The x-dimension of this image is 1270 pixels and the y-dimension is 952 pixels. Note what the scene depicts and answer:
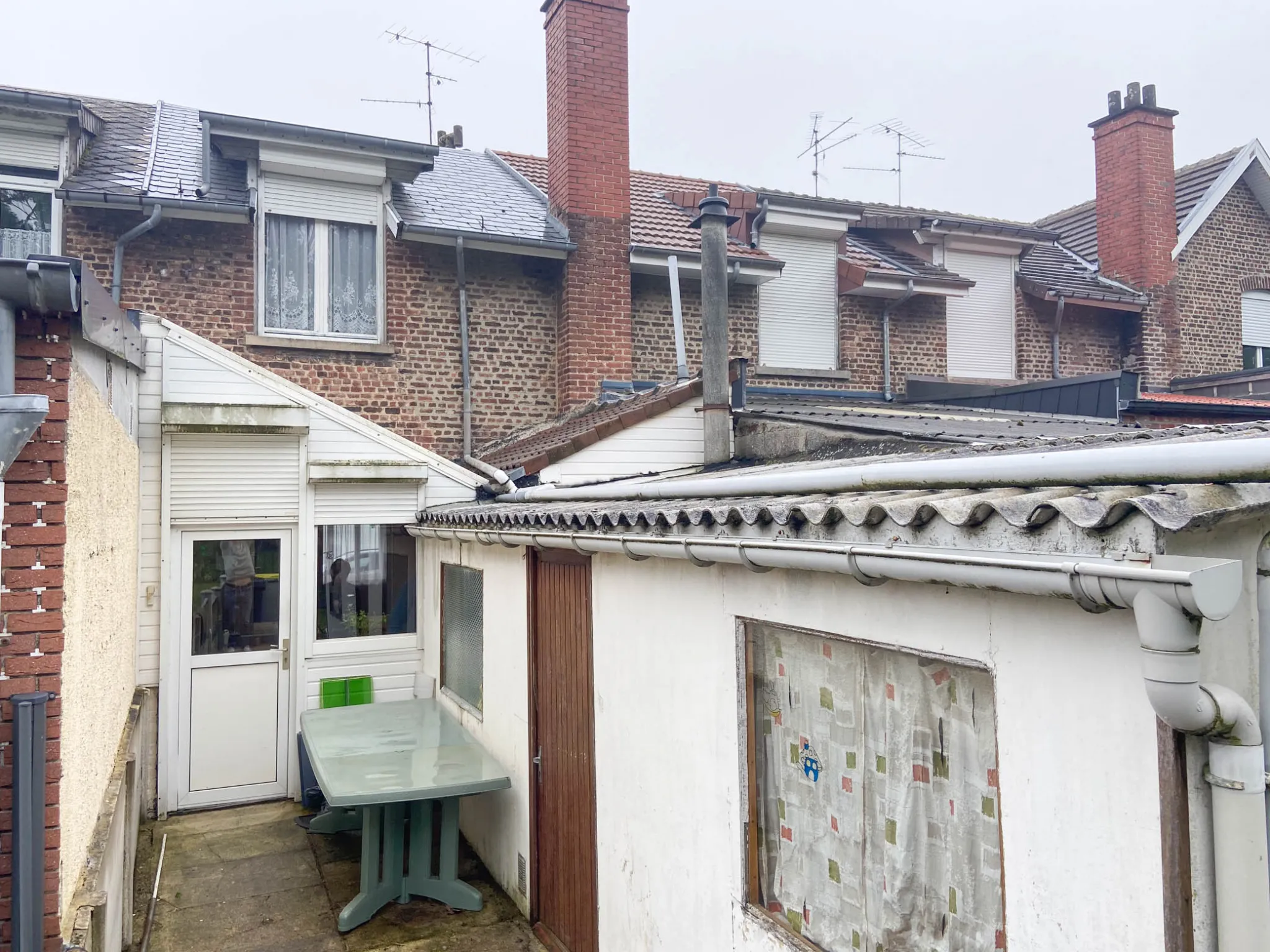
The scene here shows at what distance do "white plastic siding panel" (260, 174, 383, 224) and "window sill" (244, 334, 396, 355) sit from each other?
130 cm

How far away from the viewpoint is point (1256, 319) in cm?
1552

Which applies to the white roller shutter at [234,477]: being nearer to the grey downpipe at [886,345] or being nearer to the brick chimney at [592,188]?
the brick chimney at [592,188]

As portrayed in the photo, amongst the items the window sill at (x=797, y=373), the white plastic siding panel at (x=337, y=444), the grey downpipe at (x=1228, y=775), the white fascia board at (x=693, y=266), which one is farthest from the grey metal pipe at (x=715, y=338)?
the grey downpipe at (x=1228, y=775)

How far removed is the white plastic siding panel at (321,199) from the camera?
9.31 m

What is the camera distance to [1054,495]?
2113mm

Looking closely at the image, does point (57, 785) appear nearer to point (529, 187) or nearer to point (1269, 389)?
point (529, 187)

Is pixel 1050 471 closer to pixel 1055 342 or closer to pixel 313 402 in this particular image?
pixel 313 402

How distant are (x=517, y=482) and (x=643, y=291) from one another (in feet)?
13.2

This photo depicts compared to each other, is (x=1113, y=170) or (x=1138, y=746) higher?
(x=1113, y=170)

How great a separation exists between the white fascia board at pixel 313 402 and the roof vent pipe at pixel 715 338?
220cm

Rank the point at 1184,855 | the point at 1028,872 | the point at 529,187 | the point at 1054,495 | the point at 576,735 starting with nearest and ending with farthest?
the point at 1184,855 < the point at 1054,495 < the point at 1028,872 < the point at 576,735 < the point at 529,187

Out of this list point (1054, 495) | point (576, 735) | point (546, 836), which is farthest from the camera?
point (546, 836)

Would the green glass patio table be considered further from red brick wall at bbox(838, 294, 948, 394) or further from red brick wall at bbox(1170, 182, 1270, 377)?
red brick wall at bbox(1170, 182, 1270, 377)

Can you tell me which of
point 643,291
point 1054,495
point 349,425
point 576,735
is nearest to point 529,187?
point 643,291
